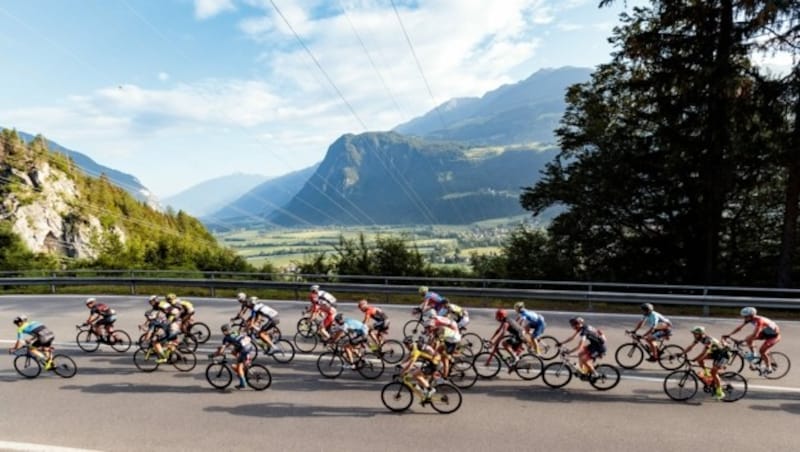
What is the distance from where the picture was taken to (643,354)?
10.7 meters

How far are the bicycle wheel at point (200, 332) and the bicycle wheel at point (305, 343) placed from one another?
2841 millimetres

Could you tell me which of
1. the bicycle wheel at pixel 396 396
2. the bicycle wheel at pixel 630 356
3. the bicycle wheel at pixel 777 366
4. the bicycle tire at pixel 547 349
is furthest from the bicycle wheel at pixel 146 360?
the bicycle wheel at pixel 777 366

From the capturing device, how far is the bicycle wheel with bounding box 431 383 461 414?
844 centimetres

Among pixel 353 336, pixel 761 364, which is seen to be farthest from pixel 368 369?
pixel 761 364

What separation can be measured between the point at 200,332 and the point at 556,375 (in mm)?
10101

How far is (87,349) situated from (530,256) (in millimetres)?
20456

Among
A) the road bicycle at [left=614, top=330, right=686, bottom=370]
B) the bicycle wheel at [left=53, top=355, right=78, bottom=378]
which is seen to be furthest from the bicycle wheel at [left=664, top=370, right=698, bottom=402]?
the bicycle wheel at [left=53, top=355, right=78, bottom=378]

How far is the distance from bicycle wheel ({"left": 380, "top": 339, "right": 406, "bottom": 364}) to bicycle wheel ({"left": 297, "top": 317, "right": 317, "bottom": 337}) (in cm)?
→ 235

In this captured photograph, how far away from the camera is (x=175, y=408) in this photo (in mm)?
8664

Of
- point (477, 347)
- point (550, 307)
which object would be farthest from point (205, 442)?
point (550, 307)

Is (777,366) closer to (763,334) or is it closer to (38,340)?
(763,334)

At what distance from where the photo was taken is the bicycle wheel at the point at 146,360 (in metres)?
10.9

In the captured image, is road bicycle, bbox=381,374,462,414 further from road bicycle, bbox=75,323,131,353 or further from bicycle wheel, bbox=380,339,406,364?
road bicycle, bbox=75,323,131,353

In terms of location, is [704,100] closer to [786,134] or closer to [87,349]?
[786,134]
